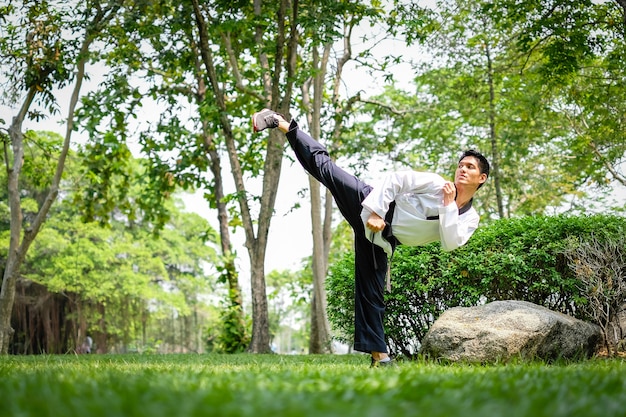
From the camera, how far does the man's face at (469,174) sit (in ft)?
18.1

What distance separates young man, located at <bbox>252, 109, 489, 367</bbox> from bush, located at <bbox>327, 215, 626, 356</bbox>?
1.55 metres

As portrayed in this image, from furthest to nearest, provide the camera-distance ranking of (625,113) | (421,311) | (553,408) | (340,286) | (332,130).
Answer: (332,130)
(625,113)
(340,286)
(421,311)
(553,408)

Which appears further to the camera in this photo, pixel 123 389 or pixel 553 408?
pixel 123 389

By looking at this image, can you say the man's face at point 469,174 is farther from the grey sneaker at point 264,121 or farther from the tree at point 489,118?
the tree at point 489,118

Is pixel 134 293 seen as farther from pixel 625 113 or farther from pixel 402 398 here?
pixel 402 398

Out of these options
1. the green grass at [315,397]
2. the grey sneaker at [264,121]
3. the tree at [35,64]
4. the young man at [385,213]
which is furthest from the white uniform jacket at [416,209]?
the tree at [35,64]

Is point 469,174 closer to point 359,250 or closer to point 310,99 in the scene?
point 359,250

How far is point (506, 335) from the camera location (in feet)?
18.6

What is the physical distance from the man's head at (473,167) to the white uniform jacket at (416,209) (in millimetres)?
319

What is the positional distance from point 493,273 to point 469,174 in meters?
1.87

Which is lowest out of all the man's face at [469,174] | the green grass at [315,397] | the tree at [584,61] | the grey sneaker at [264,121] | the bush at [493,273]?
the green grass at [315,397]

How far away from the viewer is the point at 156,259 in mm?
29719

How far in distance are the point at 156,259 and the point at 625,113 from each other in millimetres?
22239

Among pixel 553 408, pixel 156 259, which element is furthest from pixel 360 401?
pixel 156 259
